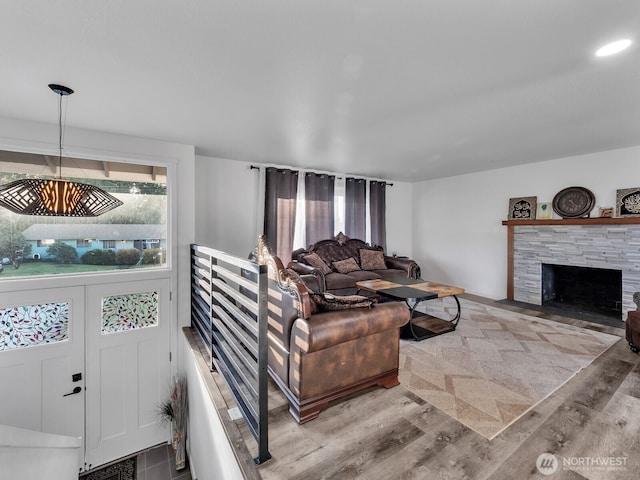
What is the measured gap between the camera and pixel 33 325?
2.63 m

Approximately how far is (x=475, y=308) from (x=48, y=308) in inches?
212

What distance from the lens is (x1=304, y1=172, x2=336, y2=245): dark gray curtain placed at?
5040 millimetres

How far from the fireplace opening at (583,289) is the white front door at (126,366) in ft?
18.6

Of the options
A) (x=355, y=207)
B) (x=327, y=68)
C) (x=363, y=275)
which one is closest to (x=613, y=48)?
(x=327, y=68)

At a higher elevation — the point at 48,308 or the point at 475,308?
the point at 48,308

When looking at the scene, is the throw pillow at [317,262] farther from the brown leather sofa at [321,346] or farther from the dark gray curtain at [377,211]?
the brown leather sofa at [321,346]

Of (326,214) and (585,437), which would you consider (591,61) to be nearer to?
(585,437)

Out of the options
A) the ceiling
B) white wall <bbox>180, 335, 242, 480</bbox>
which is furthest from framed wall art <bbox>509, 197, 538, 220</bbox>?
white wall <bbox>180, 335, 242, 480</bbox>

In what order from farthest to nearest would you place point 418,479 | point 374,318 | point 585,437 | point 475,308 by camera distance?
point 475,308 < point 374,318 < point 585,437 < point 418,479

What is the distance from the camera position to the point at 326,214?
207 inches

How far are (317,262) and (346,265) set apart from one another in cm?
56

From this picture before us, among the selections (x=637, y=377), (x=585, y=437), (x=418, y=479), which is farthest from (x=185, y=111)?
(x=637, y=377)

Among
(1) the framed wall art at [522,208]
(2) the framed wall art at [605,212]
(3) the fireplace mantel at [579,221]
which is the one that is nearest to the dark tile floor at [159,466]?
(3) the fireplace mantel at [579,221]

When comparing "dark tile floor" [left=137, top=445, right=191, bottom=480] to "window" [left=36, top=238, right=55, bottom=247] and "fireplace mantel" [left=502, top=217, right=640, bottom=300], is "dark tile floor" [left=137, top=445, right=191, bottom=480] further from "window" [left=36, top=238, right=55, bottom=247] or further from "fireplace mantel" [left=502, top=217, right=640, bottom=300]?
"fireplace mantel" [left=502, top=217, right=640, bottom=300]
